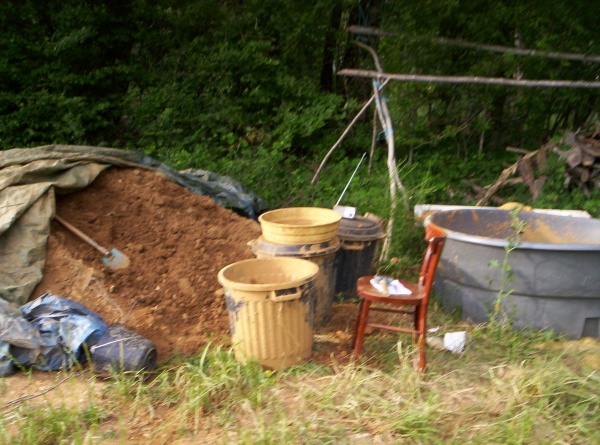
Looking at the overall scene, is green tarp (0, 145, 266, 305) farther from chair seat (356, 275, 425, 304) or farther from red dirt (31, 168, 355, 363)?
chair seat (356, 275, 425, 304)

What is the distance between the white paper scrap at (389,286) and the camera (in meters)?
3.58

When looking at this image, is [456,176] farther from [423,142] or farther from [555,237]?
[555,237]

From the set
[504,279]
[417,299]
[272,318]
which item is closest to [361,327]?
[417,299]

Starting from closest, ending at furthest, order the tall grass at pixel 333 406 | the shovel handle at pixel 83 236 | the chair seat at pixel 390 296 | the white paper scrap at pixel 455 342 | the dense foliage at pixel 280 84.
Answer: the tall grass at pixel 333 406 < the chair seat at pixel 390 296 < the white paper scrap at pixel 455 342 < the shovel handle at pixel 83 236 < the dense foliage at pixel 280 84

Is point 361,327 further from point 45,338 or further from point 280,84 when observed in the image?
point 280,84

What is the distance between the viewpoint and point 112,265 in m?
4.50

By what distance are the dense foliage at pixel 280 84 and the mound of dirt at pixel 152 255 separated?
6.76 ft

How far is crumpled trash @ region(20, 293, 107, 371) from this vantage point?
3459 millimetres

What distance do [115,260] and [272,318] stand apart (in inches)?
66.2

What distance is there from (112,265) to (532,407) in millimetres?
3037

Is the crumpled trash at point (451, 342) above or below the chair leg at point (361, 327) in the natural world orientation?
below

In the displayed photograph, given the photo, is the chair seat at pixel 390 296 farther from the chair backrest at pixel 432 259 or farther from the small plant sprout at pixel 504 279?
the small plant sprout at pixel 504 279

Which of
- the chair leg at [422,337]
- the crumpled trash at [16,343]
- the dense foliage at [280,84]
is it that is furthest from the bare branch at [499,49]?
the crumpled trash at [16,343]

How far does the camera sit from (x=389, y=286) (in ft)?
12.0
